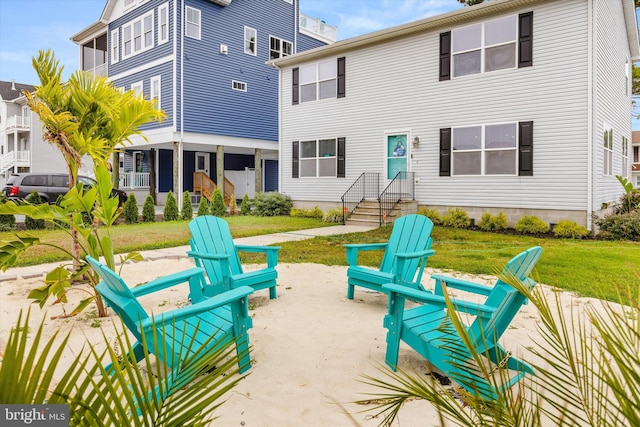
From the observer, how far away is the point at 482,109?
11891 millimetres

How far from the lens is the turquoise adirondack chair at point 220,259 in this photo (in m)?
4.45

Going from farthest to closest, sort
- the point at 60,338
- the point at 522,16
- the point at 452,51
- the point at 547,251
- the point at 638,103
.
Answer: the point at 638,103 < the point at 452,51 < the point at 522,16 < the point at 547,251 < the point at 60,338

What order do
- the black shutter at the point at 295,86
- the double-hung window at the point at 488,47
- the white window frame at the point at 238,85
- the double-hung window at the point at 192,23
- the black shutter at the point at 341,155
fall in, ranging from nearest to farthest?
the double-hung window at the point at 488,47, the black shutter at the point at 341,155, the black shutter at the point at 295,86, the double-hung window at the point at 192,23, the white window frame at the point at 238,85

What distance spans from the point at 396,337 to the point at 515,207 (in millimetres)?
9515

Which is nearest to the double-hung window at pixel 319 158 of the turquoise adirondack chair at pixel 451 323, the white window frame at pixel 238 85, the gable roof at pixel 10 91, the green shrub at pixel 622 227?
the white window frame at pixel 238 85

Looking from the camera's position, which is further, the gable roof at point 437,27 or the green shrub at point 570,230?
the gable roof at point 437,27

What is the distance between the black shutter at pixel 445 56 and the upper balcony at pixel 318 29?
10.6 meters

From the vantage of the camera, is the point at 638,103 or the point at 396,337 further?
the point at 638,103

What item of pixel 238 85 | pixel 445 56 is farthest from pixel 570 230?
pixel 238 85

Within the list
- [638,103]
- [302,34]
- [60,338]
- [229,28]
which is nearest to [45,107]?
[60,338]

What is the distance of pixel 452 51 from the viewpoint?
40.7 feet

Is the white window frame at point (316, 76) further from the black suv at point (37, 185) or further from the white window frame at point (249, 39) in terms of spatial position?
the black suv at point (37, 185)

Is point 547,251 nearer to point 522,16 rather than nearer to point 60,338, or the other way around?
point 522,16

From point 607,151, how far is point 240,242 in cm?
1013
